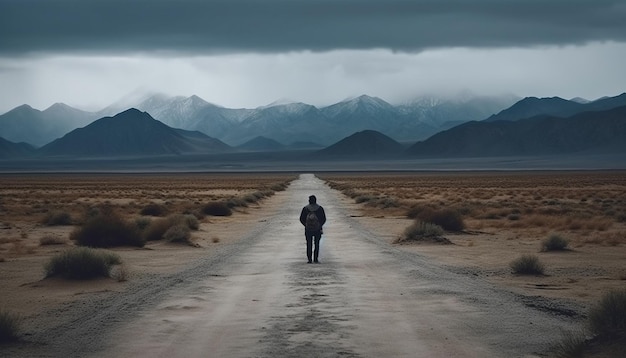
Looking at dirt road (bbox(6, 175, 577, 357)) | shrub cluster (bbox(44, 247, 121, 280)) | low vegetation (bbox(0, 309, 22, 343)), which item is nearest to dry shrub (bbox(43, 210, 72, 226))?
dirt road (bbox(6, 175, 577, 357))

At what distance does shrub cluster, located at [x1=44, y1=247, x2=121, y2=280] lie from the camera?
19.6 metres

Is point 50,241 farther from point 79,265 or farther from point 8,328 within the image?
point 8,328

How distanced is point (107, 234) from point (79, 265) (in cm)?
977

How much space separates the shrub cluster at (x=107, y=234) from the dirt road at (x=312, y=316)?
24.3 ft

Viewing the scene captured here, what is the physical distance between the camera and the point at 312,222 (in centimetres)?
2228

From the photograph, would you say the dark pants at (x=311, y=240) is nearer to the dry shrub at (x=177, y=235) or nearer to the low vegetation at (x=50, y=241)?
the dry shrub at (x=177, y=235)

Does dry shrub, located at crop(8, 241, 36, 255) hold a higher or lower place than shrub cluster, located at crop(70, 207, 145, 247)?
lower

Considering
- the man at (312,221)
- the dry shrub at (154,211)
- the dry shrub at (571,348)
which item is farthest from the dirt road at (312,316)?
the dry shrub at (154,211)

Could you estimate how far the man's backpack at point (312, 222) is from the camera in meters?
22.3

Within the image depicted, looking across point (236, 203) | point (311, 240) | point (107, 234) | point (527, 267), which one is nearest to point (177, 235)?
point (107, 234)

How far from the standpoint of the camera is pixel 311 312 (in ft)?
47.2

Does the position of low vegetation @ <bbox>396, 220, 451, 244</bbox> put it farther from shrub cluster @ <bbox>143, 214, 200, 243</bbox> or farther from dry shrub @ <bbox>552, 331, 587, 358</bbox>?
dry shrub @ <bbox>552, 331, 587, 358</bbox>

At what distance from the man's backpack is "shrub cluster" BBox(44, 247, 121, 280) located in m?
4.98

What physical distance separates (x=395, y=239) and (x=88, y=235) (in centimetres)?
1041
